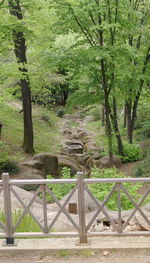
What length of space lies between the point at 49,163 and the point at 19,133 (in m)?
8.36

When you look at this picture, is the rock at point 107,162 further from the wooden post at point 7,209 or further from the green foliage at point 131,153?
the wooden post at point 7,209

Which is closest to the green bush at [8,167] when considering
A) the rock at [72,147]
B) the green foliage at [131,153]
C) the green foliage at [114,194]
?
the green foliage at [114,194]

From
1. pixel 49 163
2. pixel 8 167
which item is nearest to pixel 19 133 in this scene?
pixel 49 163

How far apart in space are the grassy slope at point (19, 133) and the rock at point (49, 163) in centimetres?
120

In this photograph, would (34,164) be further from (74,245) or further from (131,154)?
(74,245)

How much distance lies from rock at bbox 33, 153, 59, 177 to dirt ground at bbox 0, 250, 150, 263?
33.6 ft

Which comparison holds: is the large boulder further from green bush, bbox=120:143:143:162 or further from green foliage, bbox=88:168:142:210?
green foliage, bbox=88:168:142:210

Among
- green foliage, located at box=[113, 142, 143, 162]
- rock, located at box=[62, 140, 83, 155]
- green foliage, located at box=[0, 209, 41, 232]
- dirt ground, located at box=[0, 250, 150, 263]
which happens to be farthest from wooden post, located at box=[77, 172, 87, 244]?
rock, located at box=[62, 140, 83, 155]

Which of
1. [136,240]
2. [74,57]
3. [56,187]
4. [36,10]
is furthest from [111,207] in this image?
[36,10]

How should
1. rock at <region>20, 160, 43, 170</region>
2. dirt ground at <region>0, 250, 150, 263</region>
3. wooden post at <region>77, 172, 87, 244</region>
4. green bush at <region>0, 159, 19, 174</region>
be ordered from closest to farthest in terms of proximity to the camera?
dirt ground at <region>0, 250, 150, 263</region>
wooden post at <region>77, 172, 87, 244</region>
green bush at <region>0, 159, 19, 174</region>
rock at <region>20, 160, 43, 170</region>

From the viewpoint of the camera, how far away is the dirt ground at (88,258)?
5027 millimetres

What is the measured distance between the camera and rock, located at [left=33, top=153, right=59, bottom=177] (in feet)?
51.1

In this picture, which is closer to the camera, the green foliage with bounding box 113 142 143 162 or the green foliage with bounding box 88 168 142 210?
the green foliage with bounding box 88 168 142 210

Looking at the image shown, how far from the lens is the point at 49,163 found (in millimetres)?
15641
